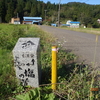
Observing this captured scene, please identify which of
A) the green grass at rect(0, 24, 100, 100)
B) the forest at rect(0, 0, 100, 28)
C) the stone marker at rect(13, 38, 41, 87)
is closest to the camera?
the green grass at rect(0, 24, 100, 100)

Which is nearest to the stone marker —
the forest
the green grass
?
the green grass

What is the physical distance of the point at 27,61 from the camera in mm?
2453

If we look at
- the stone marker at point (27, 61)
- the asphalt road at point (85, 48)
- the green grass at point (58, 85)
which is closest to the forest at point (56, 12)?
the asphalt road at point (85, 48)

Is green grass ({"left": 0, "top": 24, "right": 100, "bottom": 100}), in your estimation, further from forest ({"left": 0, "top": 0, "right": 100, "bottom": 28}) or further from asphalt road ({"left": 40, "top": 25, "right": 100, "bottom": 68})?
forest ({"left": 0, "top": 0, "right": 100, "bottom": 28})

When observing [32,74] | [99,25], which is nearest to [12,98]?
[32,74]

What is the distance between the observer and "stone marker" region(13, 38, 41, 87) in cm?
238

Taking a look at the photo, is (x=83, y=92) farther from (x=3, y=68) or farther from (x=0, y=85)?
(x=3, y=68)

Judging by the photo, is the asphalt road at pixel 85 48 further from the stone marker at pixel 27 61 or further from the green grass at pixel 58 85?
the stone marker at pixel 27 61

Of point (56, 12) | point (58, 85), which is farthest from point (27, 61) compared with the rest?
point (56, 12)

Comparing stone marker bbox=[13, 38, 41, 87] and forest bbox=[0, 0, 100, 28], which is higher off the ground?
forest bbox=[0, 0, 100, 28]

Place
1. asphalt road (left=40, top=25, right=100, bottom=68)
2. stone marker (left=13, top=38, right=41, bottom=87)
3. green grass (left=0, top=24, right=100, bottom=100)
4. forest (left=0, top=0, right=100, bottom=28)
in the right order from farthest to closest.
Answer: forest (left=0, top=0, right=100, bottom=28)
asphalt road (left=40, top=25, right=100, bottom=68)
stone marker (left=13, top=38, right=41, bottom=87)
green grass (left=0, top=24, right=100, bottom=100)

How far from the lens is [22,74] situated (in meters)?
2.59

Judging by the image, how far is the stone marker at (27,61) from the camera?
2.38 meters

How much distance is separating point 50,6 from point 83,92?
411ft
